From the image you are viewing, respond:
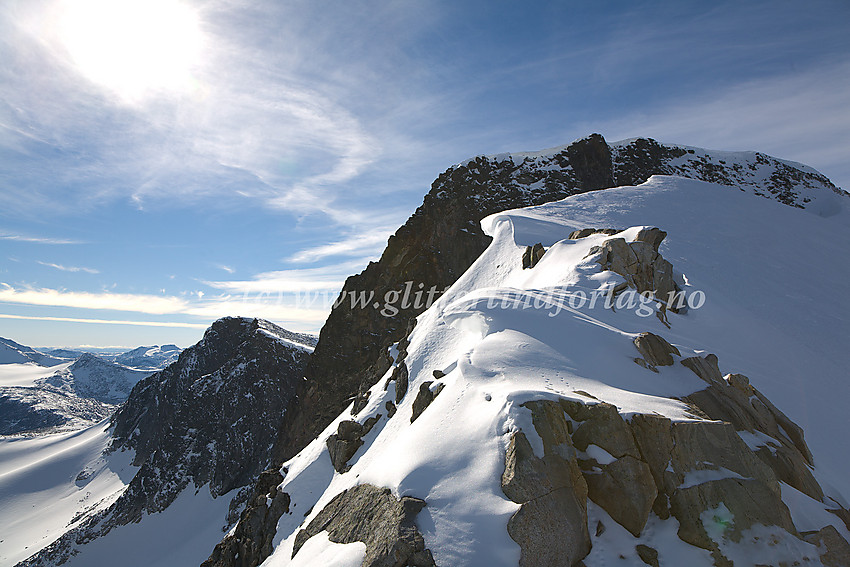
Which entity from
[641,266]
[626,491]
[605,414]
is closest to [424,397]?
[605,414]

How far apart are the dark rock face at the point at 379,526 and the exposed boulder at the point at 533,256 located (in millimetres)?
15499

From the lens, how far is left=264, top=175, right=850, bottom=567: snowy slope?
6262 millimetres

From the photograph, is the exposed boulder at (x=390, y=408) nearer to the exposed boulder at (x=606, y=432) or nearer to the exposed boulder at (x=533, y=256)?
the exposed boulder at (x=606, y=432)

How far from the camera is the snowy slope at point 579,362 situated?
6.26 meters

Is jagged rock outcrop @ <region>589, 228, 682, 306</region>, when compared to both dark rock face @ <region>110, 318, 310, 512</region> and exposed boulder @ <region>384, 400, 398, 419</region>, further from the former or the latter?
dark rock face @ <region>110, 318, 310, 512</region>

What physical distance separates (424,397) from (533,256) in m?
13.0

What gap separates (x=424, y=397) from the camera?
10.7 m

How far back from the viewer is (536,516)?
18.8ft

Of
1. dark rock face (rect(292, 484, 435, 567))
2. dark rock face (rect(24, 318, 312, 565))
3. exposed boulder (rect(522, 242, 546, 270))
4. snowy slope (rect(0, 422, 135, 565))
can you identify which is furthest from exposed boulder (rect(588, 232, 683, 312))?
snowy slope (rect(0, 422, 135, 565))

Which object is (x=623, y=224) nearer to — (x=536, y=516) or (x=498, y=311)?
(x=498, y=311)

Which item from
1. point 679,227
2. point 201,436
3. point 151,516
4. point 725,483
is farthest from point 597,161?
point 151,516

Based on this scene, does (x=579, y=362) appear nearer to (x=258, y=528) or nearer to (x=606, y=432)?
(x=606, y=432)

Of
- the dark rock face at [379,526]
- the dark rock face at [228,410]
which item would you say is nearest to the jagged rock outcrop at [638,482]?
the dark rock face at [379,526]

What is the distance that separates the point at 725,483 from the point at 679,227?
2310 cm
